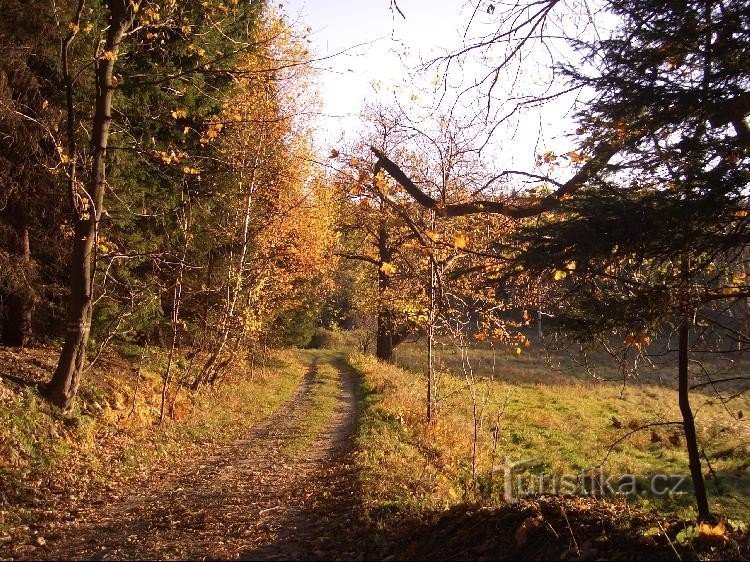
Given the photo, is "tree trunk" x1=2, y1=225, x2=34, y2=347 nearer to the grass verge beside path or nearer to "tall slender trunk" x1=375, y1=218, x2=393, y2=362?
the grass verge beside path

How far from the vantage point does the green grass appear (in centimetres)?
764

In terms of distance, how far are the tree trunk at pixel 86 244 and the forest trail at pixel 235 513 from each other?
7.46ft

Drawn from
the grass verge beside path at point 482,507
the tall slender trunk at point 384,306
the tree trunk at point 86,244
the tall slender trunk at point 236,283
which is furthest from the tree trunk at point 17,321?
the tall slender trunk at point 384,306

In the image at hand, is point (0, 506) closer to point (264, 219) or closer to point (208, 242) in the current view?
point (208, 242)

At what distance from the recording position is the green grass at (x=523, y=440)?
25.1 feet

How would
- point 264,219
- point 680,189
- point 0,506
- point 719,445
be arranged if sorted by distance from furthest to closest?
point 264,219
point 719,445
point 0,506
point 680,189

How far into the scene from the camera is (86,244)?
874 cm

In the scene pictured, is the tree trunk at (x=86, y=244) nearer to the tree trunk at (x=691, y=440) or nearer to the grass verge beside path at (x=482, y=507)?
the grass verge beside path at (x=482, y=507)

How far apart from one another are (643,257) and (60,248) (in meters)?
10.4

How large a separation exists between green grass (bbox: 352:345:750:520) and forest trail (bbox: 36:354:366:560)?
71cm

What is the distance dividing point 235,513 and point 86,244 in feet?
15.9

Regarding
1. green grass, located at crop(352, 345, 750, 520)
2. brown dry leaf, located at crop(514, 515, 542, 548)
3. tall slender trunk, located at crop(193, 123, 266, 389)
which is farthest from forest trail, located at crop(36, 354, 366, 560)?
tall slender trunk, located at crop(193, 123, 266, 389)

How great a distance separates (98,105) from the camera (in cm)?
883

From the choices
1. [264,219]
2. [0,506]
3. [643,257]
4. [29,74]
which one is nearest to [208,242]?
[264,219]
